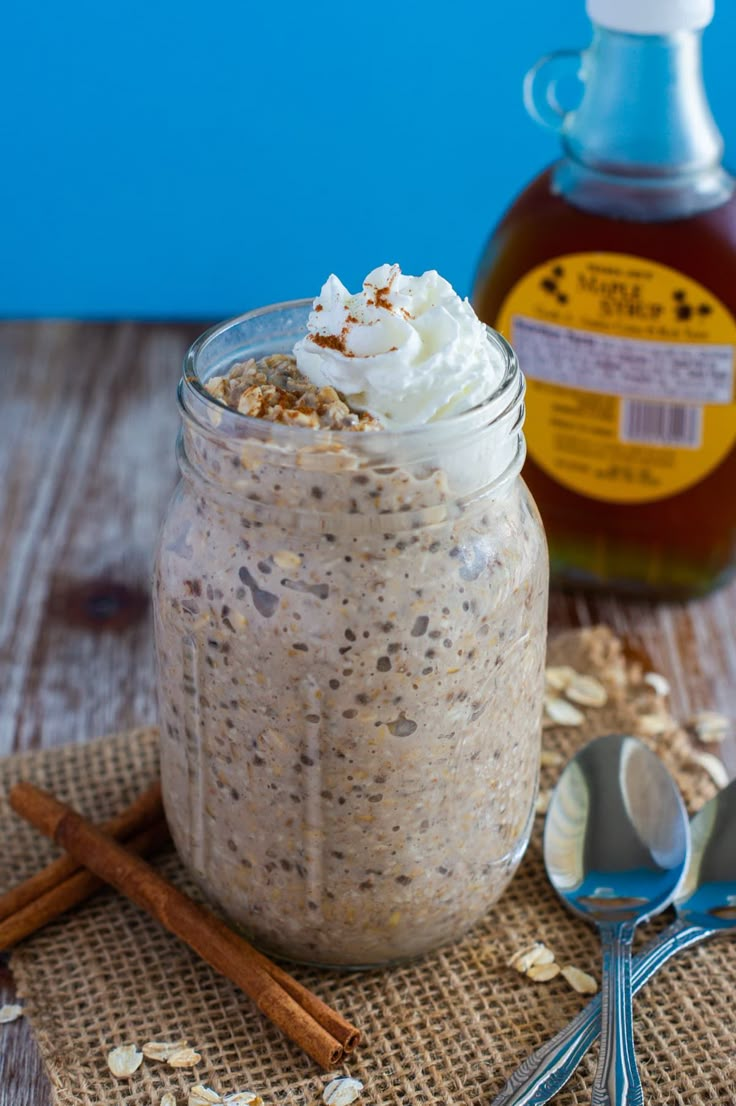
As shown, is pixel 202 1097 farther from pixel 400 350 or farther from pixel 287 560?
pixel 400 350

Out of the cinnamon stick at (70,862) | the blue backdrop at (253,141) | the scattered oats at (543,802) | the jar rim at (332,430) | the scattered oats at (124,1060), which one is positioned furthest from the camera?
the blue backdrop at (253,141)

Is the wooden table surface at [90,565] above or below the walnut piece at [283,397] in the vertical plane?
below

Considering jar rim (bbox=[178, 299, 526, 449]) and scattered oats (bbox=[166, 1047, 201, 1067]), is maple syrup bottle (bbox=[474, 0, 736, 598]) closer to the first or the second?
jar rim (bbox=[178, 299, 526, 449])

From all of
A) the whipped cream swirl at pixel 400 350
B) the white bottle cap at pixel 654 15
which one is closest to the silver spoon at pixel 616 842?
the whipped cream swirl at pixel 400 350

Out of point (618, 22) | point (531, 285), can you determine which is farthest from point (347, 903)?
point (618, 22)

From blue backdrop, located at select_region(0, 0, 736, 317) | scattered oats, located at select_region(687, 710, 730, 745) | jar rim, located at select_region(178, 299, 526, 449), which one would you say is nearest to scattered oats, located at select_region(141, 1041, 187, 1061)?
jar rim, located at select_region(178, 299, 526, 449)

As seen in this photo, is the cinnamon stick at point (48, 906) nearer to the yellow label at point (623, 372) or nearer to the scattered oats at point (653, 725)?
the scattered oats at point (653, 725)

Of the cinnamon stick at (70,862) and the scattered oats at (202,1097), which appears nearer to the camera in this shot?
the scattered oats at (202,1097)

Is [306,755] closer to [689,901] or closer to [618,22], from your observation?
[689,901]
